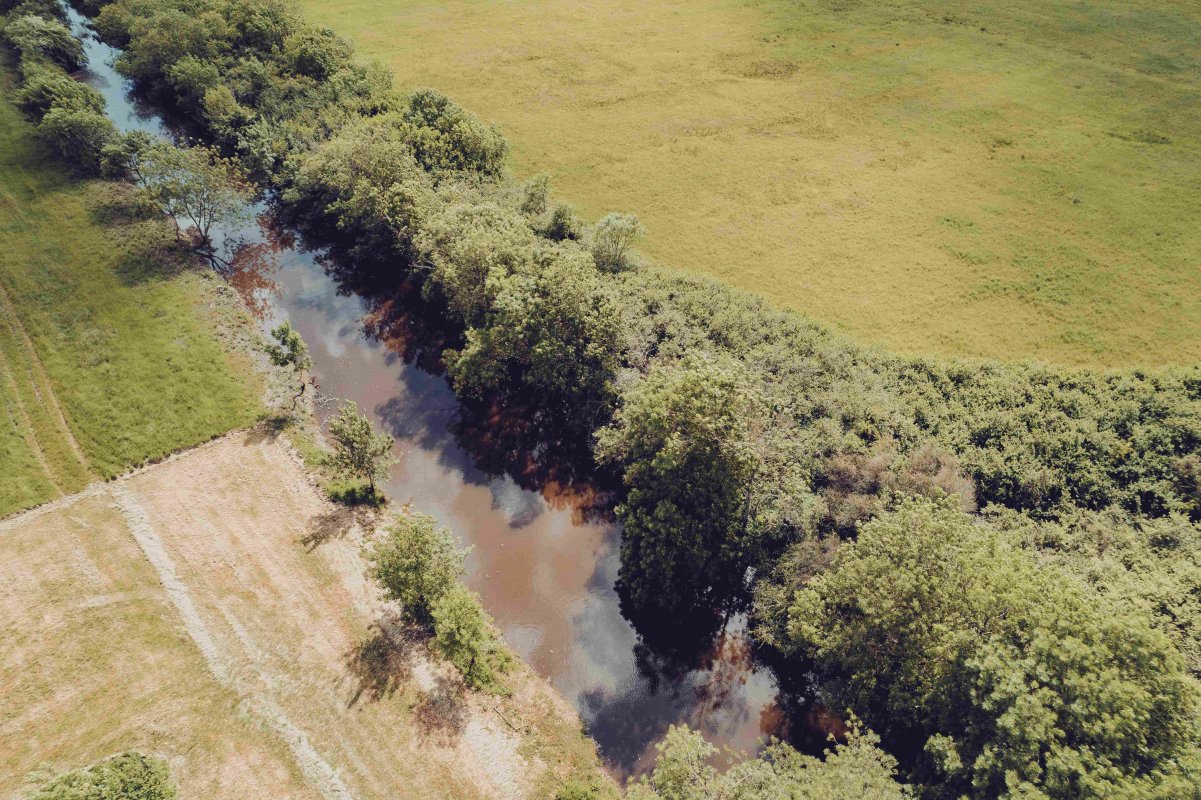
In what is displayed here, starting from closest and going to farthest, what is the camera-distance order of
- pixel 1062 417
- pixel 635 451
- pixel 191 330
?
pixel 635 451 < pixel 1062 417 < pixel 191 330

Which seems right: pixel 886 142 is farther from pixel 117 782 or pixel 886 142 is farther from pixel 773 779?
pixel 117 782

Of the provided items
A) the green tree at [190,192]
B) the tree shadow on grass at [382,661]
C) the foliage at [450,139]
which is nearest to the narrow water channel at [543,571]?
the tree shadow on grass at [382,661]

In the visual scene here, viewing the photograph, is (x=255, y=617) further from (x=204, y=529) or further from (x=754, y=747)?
(x=754, y=747)

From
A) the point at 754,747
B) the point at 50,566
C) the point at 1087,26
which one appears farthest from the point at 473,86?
the point at 1087,26

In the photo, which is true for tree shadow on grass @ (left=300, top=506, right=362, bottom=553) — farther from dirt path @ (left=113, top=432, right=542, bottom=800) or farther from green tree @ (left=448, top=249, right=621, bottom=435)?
green tree @ (left=448, top=249, right=621, bottom=435)

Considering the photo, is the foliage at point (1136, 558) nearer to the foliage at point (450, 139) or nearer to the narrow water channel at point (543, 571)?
the narrow water channel at point (543, 571)

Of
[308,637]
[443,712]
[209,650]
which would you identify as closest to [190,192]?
[209,650]
